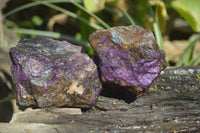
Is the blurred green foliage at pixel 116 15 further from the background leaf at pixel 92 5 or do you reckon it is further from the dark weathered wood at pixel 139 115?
the dark weathered wood at pixel 139 115

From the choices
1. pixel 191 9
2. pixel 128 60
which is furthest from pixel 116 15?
pixel 128 60

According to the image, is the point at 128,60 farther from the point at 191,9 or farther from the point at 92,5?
the point at 191,9

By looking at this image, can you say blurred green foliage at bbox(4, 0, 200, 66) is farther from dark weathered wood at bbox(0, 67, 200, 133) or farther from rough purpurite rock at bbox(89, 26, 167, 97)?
dark weathered wood at bbox(0, 67, 200, 133)

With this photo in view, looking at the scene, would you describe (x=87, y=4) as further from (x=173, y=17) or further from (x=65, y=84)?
(x=173, y=17)

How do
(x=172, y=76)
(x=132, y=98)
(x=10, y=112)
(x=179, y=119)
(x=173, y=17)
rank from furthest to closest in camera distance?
1. (x=173, y=17)
2. (x=10, y=112)
3. (x=172, y=76)
4. (x=132, y=98)
5. (x=179, y=119)

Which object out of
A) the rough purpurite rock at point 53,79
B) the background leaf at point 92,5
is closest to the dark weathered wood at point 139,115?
the rough purpurite rock at point 53,79

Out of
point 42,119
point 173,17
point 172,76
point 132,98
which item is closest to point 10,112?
point 42,119
